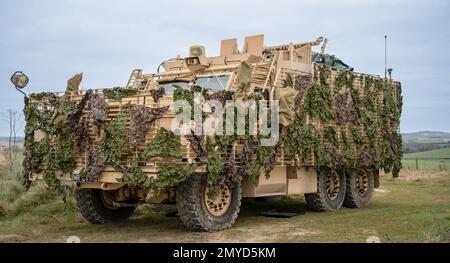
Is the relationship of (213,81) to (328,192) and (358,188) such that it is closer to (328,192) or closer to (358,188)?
(328,192)

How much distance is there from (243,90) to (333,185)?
4.69m

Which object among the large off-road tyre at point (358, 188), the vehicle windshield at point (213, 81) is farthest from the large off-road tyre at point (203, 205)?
the large off-road tyre at point (358, 188)

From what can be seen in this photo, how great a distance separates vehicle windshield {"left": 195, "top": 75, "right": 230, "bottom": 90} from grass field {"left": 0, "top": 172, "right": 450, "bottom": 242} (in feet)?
8.82

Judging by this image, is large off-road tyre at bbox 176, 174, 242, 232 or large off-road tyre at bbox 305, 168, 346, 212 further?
large off-road tyre at bbox 305, 168, 346, 212

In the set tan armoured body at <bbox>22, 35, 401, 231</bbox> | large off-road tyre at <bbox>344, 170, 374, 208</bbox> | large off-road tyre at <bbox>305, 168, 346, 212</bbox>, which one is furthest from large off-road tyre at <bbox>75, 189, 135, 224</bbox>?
large off-road tyre at <bbox>344, 170, 374, 208</bbox>

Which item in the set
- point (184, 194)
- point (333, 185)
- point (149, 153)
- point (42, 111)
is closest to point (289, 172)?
point (333, 185)

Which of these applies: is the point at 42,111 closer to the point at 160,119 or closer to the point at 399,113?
the point at 160,119

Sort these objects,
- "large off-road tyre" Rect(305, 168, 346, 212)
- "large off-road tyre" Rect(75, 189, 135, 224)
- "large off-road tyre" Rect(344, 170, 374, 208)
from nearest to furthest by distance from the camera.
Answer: "large off-road tyre" Rect(75, 189, 135, 224) → "large off-road tyre" Rect(305, 168, 346, 212) → "large off-road tyre" Rect(344, 170, 374, 208)

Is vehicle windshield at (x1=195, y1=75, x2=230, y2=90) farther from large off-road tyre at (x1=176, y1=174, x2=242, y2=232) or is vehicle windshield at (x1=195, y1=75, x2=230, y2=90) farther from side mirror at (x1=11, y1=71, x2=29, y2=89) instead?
side mirror at (x1=11, y1=71, x2=29, y2=89)

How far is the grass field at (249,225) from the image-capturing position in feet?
31.4

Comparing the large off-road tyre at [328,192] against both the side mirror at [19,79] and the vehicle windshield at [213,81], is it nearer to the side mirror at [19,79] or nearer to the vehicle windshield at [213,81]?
the vehicle windshield at [213,81]

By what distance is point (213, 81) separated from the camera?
11.6 m

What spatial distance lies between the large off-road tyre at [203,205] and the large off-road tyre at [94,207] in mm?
2241

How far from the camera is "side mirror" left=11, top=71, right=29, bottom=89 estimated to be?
1026 centimetres
